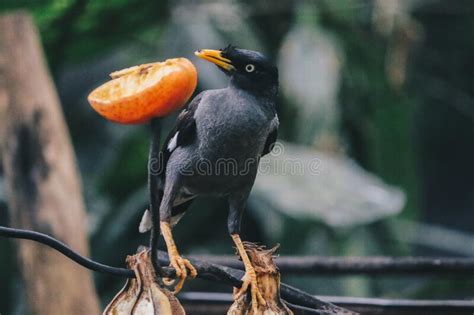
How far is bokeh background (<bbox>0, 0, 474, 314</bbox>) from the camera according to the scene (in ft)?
14.1

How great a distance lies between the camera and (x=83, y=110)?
5.25m

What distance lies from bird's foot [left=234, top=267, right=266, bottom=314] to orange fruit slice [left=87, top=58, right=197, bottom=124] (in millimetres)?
363

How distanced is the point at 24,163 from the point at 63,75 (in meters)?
2.13

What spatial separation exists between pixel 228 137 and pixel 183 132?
0.17 m

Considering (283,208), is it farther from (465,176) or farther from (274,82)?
(465,176)

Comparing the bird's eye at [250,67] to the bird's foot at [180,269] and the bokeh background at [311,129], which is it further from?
the bokeh background at [311,129]

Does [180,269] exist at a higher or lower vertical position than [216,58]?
lower

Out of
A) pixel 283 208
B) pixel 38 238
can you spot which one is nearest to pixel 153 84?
pixel 38 238

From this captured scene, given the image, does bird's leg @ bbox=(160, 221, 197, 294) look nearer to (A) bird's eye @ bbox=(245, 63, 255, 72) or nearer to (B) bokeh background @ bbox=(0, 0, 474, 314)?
(A) bird's eye @ bbox=(245, 63, 255, 72)

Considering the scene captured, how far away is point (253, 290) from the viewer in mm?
1498

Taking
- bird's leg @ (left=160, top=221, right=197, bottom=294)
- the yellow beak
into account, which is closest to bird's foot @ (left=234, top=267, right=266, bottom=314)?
bird's leg @ (left=160, top=221, right=197, bottom=294)

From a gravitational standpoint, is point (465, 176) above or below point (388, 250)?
above

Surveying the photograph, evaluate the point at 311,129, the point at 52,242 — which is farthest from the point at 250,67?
the point at 311,129

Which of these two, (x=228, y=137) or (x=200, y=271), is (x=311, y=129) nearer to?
(x=228, y=137)
